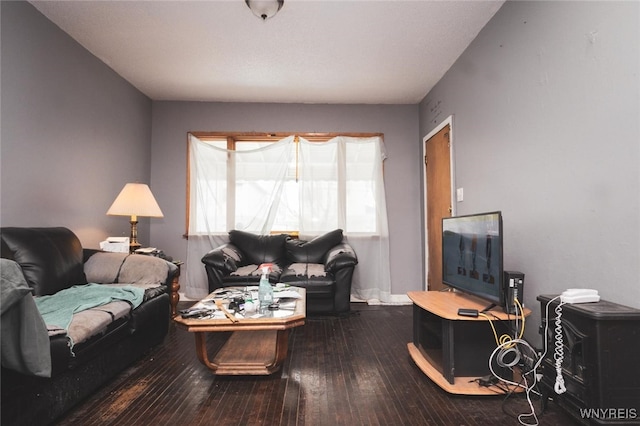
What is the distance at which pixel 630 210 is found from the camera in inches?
60.1

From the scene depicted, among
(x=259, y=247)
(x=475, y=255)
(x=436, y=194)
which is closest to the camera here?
(x=475, y=255)

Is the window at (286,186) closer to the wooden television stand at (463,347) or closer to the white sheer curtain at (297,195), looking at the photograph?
the white sheer curtain at (297,195)

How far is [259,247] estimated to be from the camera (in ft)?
13.9

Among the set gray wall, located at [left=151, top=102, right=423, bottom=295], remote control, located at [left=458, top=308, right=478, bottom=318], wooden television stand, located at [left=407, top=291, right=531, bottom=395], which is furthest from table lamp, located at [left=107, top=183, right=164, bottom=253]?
remote control, located at [left=458, top=308, right=478, bottom=318]

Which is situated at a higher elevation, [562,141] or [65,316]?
[562,141]

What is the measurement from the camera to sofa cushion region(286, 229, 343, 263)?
4223 mm

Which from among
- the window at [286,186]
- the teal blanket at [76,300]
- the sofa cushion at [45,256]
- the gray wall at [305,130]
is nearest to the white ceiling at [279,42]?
the gray wall at [305,130]

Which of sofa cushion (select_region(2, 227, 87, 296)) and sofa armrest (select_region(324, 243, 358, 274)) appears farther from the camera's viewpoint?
sofa armrest (select_region(324, 243, 358, 274))

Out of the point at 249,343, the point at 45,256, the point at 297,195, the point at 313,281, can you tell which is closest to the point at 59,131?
the point at 45,256

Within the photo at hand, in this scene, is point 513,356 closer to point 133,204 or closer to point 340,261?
point 340,261

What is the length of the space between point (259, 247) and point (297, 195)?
885mm

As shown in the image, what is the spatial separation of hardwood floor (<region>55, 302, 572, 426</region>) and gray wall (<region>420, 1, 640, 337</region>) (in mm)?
869

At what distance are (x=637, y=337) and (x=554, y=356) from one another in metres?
0.36

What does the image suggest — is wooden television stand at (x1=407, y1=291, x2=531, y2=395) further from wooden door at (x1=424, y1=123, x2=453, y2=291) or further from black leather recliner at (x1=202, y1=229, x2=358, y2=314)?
wooden door at (x1=424, y1=123, x2=453, y2=291)
